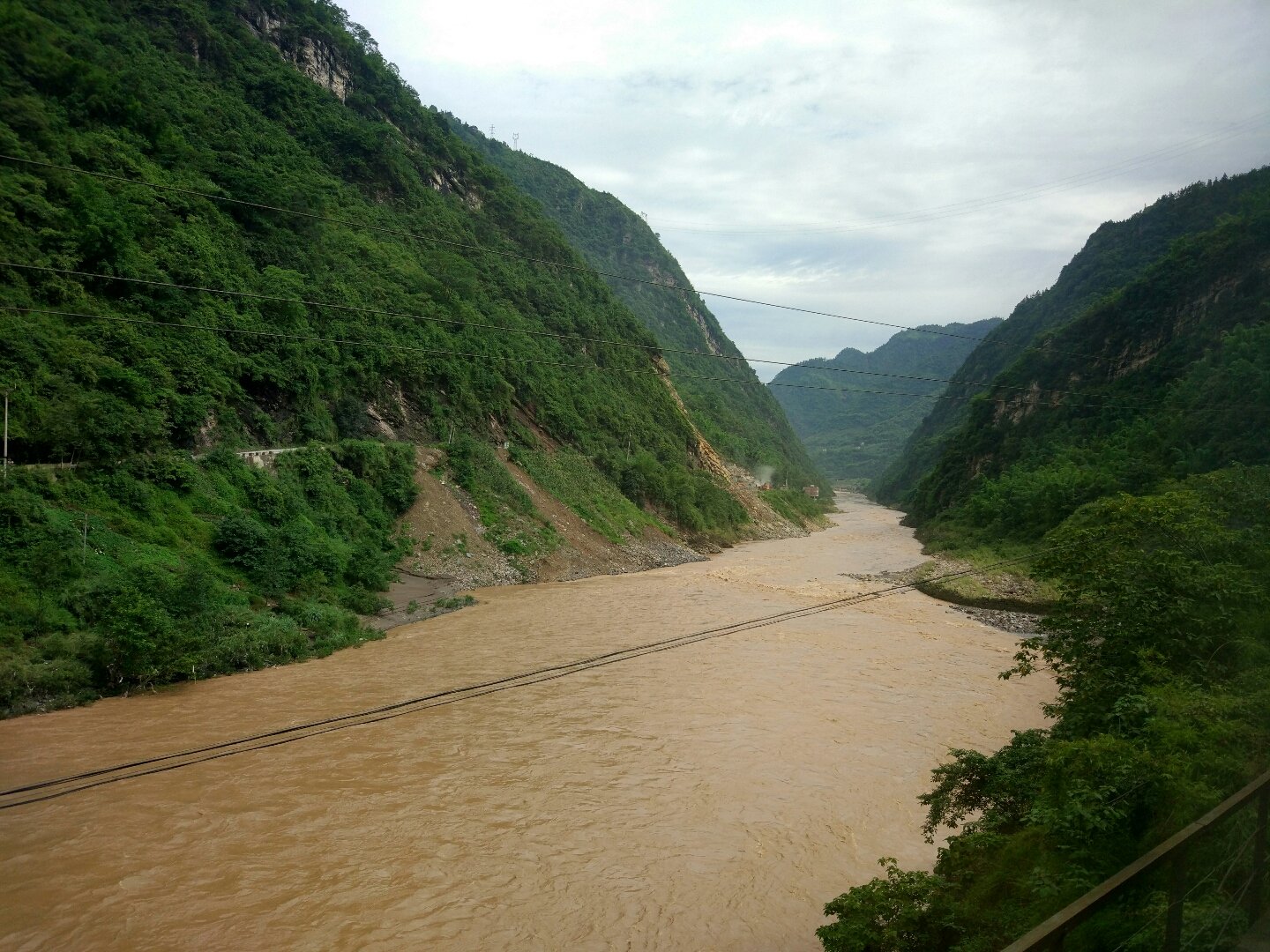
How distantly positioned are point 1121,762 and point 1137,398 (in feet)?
150

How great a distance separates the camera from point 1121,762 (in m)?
6.34

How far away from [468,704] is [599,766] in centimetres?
404

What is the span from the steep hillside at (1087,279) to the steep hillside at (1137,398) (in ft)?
24.4

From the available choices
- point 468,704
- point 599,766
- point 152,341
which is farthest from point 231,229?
point 599,766

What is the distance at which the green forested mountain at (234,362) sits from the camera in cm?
1681

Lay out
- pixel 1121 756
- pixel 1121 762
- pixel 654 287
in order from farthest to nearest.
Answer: pixel 654 287, pixel 1121 756, pixel 1121 762

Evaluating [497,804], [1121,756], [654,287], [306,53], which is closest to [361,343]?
[497,804]

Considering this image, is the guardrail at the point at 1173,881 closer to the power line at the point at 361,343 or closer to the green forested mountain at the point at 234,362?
→ the power line at the point at 361,343

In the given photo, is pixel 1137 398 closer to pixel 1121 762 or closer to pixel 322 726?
pixel 1121 762

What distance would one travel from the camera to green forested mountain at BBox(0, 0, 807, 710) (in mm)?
16812

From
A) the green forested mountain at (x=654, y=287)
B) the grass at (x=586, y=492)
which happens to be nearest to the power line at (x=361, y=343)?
the grass at (x=586, y=492)

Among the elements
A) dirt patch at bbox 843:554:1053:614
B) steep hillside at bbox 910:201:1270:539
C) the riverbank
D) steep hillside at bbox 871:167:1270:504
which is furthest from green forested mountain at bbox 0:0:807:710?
steep hillside at bbox 871:167:1270:504

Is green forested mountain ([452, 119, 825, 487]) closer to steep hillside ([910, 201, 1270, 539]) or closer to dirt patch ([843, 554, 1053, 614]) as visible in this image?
steep hillside ([910, 201, 1270, 539])

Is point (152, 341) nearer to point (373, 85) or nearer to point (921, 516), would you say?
point (373, 85)
